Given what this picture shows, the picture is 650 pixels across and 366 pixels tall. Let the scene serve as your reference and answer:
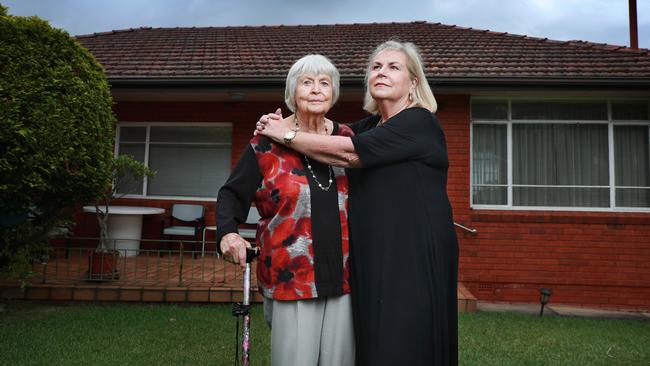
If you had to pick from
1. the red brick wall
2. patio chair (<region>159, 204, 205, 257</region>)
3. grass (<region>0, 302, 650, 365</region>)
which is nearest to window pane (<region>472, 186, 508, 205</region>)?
the red brick wall

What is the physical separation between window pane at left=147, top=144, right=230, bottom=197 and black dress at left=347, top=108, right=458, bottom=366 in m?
7.11

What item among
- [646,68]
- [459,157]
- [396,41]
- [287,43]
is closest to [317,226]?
[396,41]

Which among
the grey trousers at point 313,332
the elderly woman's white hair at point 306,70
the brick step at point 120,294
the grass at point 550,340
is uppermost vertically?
the elderly woman's white hair at point 306,70

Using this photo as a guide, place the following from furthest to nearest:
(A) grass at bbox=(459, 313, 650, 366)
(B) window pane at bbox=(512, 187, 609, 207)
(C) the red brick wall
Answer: (B) window pane at bbox=(512, 187, 609, 207) → (C) the red brick wall → (A) grass at bbox=(459, 313, 650, 366)

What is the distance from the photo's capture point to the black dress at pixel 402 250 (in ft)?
5.80

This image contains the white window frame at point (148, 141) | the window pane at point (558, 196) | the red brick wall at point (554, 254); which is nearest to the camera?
the red brick wall at point (554, 254)

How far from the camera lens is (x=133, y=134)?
891cm

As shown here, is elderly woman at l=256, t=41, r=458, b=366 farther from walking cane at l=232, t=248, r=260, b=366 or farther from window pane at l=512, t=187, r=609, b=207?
window pane at l=512, t=187, r=609, b=207

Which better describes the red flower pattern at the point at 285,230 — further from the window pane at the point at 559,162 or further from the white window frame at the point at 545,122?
the window pane at the point at 559,162

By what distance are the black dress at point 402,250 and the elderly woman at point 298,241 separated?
7 centimetres

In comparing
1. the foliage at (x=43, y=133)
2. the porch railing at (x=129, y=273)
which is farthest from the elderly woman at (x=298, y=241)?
the porch railing at (x=129, y=273)

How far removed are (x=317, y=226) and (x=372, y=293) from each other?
0.33 m

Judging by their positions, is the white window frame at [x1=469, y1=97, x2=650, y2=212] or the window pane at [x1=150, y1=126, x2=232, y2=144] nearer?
the white window frame at [x1=469, y1=97, x2=650, y2=212]

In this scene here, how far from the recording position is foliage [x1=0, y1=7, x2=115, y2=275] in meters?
4.33
